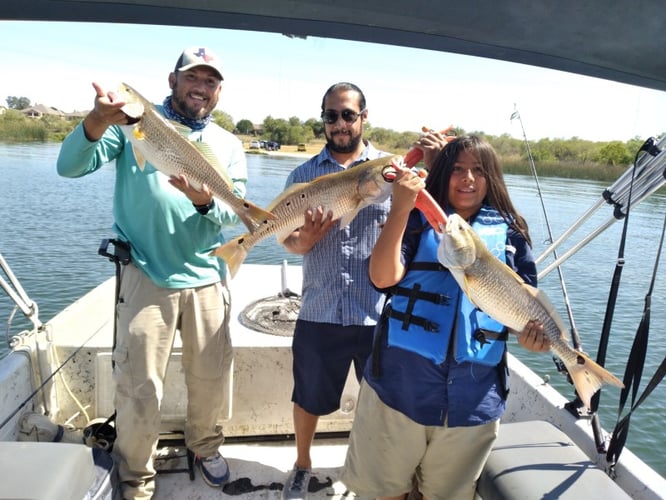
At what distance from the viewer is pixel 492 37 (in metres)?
1.25

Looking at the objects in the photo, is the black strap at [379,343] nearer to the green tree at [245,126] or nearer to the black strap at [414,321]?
the black strap at [414,321]

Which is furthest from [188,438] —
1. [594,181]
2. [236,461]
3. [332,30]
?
[594,181]

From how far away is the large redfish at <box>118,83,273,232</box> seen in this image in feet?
8.64

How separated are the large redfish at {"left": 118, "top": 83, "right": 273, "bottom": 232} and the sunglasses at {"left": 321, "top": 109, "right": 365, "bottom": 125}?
0.74m

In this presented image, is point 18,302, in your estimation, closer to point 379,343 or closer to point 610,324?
point 379,343

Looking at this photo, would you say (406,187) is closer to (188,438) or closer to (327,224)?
(327,224)

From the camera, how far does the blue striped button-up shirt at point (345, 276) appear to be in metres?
3.11

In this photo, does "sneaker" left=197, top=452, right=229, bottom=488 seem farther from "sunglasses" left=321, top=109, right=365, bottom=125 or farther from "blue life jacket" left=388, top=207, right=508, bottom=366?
"sunglasses" left=321, top=109, right=365, bottom=125

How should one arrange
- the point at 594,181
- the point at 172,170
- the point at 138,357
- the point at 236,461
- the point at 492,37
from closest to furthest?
the point at 492,37, the point at 172,170, the point at 138,357, the point at 236,461, the point at 594,181

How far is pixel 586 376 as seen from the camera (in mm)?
2332

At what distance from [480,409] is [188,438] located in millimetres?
2112

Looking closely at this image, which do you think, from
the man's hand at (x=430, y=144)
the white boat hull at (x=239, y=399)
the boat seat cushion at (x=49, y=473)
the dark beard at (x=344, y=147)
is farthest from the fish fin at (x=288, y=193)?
the boat seat cushion at (x=49, y=473)

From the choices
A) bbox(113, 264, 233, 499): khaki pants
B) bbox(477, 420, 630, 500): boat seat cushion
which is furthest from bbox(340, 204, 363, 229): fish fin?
bbox(477, 420, 630, 500): boat seat cushion

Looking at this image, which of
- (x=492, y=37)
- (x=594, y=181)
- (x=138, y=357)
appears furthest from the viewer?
(x=594, y=181)
